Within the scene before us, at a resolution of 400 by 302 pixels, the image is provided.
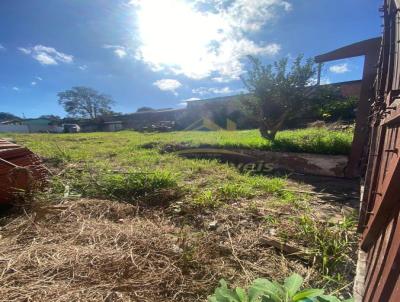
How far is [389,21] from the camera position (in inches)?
105

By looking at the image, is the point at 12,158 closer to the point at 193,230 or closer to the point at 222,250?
the point at 193,230

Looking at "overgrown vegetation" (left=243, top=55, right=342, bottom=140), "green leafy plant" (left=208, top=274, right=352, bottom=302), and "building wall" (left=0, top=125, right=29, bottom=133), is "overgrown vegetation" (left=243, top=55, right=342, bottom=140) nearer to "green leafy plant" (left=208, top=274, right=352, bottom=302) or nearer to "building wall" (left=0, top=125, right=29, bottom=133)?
"green leafy plant" (left=208, top=274, right=352, bottom=302)

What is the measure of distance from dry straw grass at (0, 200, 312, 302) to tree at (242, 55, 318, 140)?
5.39m

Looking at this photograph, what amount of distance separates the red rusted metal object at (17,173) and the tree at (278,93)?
19.0 ft

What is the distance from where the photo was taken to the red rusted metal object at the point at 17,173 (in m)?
3.23

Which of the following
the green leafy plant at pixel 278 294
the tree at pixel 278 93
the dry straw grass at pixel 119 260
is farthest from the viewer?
the tree at pixel 278 93

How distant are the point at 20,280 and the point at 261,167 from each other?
5.68 m

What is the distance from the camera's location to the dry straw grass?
1.83 metres

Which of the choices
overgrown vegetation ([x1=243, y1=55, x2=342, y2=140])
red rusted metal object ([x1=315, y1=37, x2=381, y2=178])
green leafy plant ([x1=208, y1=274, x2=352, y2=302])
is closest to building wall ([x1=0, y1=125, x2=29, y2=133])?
overgrown vegetation ([x1=243, y1=55, x2=342, y2=140])

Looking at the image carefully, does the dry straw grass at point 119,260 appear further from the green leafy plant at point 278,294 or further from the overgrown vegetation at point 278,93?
the overgrown vegetation at point 278,93

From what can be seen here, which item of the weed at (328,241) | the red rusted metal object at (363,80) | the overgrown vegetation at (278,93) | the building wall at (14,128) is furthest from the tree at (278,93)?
the building wall at (14,128)

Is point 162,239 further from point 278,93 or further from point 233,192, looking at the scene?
point 278,93

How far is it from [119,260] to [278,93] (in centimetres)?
643

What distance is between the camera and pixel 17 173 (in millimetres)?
3178
